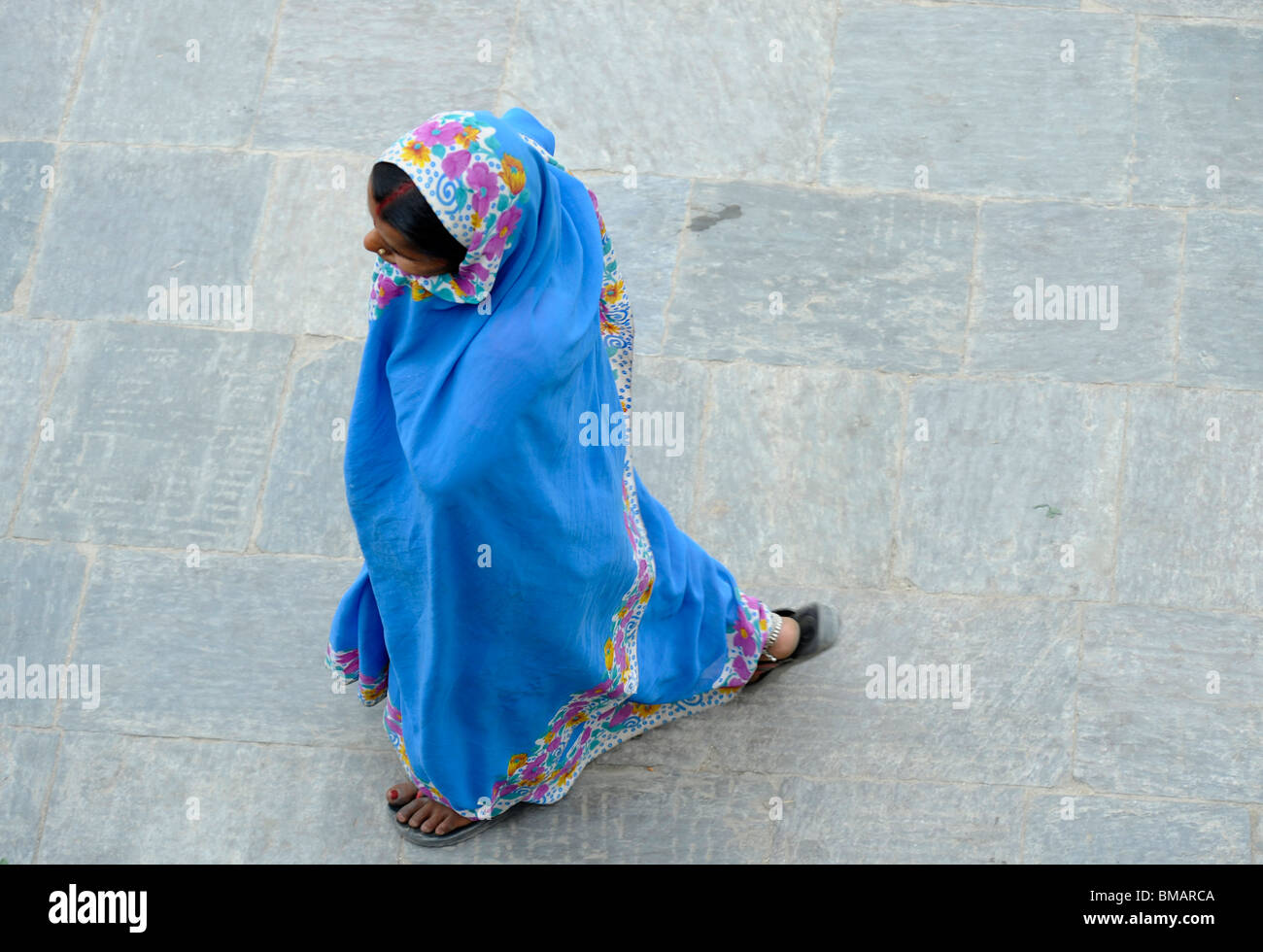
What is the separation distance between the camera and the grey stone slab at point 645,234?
4316mm

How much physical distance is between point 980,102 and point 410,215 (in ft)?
9.17

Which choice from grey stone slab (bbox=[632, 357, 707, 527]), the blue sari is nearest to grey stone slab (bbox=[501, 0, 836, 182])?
grey stone slab (bbox=[632, 357, 707, 527])

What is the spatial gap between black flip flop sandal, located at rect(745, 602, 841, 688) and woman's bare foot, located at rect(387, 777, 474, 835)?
870mm

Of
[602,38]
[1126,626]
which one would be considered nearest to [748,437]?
[1126,626]

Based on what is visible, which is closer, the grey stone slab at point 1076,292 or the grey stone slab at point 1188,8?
the grey stone slab at point 1076,292

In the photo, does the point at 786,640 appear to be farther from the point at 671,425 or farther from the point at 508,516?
the point at 508,516

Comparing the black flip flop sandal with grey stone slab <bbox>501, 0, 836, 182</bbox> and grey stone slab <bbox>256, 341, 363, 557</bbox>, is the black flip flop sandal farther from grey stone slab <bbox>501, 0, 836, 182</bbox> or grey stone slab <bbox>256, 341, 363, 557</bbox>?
grey stone slab <bbox>501, 0, 836, 182</bbox>

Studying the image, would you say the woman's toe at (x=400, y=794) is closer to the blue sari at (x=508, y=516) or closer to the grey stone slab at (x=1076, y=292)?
the blue sari at (x=508, y=516)

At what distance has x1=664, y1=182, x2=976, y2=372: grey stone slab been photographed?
4273mm

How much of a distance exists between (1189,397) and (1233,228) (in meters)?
0.61

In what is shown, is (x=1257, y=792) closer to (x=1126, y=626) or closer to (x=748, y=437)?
(x=1126, y=626)

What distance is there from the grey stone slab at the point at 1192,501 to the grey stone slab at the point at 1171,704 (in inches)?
3.1

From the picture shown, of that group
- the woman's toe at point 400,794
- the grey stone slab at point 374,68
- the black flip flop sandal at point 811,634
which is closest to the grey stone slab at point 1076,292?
the black flip flop sandal at point 811,634
